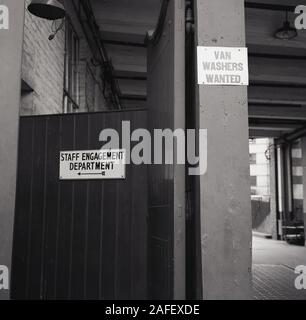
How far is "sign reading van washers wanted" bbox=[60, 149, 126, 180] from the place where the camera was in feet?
12.0

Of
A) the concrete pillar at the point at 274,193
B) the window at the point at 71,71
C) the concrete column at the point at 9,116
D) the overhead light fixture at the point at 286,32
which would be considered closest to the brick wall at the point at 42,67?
the window at the point at 71,71

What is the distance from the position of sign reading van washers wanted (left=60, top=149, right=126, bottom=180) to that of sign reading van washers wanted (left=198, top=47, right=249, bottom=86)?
1111mm

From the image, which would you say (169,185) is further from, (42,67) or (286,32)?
(286,32)

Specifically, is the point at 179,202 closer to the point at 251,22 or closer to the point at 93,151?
the point at 93,151

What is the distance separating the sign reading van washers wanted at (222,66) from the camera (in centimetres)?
298

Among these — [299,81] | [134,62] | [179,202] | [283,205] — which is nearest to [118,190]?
[179,202]

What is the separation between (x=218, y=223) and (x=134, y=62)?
7354 mm

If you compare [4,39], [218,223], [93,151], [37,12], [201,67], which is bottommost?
[218,223]

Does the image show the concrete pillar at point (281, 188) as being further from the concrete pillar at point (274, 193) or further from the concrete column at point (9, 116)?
the concrete column at point (9, 116)

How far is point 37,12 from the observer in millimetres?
3977

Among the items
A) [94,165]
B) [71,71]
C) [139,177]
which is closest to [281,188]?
[71,71]

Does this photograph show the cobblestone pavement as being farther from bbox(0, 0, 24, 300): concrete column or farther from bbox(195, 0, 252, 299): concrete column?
bbox(0, 0, 24, 300): concrete column

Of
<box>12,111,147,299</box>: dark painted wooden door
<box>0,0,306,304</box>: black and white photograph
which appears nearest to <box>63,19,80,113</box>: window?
<box>0,0,306,304</box>: black and white photograph

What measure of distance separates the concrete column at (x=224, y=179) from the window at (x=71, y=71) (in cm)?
391
